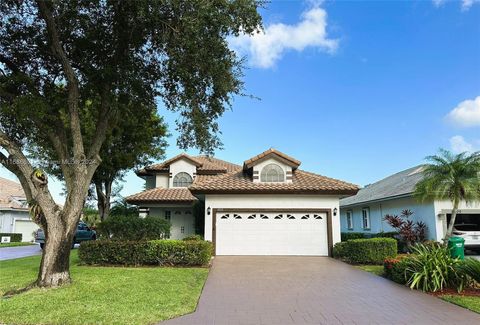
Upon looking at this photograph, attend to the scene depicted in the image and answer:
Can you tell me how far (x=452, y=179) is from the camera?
15820 millimetres

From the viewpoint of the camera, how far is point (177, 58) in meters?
10.1

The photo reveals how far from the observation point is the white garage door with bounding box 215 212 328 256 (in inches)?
655

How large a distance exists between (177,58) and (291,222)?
986cm

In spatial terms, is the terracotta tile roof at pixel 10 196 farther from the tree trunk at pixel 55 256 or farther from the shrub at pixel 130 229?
the tree trunk at pixel 55 256

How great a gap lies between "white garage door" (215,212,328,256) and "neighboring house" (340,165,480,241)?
5545 millimetres

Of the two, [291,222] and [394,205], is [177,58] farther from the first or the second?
[394,205]

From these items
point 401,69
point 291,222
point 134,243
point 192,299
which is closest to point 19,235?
point 134,243

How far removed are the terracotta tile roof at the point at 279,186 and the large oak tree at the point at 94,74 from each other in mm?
5289

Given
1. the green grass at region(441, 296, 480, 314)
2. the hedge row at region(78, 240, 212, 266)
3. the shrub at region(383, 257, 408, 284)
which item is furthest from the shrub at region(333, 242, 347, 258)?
the green grass at region(441, 296, 480, 314)

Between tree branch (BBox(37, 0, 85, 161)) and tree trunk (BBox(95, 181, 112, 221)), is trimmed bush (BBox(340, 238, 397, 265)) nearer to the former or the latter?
tree branch (BBox(37, 0, 85, 161))

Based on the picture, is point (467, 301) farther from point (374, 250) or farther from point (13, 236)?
point (13, 236)

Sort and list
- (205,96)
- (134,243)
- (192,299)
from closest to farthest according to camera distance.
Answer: (192,299), (205,96), (134,243)

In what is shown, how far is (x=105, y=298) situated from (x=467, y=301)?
25.3 ft

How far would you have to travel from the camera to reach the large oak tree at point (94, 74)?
29.9 ft
